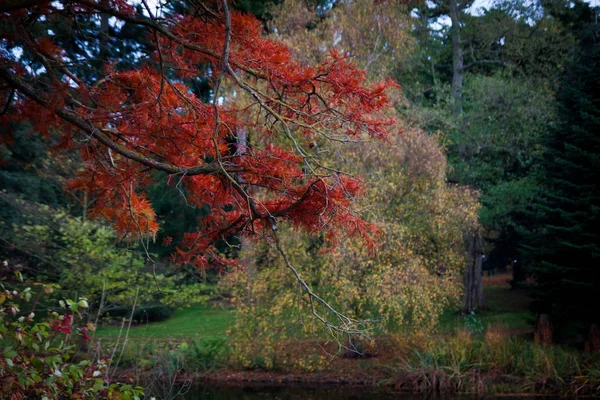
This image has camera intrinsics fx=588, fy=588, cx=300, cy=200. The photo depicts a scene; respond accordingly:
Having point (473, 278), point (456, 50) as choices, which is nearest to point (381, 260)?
point (473, 278)

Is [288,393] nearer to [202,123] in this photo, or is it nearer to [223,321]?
[223,321]

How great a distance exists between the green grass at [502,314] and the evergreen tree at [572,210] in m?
1.43

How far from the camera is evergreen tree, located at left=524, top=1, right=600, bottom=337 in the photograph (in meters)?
12.0

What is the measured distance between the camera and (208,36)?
4793mm

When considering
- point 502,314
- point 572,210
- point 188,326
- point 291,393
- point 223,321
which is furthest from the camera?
point 223,321

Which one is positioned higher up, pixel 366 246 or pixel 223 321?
pixel 366 246

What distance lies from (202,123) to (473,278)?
588 inches

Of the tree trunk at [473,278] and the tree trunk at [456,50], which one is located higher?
the tree trunk at [456,50]

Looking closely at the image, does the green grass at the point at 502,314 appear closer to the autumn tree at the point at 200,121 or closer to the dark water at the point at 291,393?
the dark water at the point at 291,393

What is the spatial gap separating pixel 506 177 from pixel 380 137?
14.6 metres

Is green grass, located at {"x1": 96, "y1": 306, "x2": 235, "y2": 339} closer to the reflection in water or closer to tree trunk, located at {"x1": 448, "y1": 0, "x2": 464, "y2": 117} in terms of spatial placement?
the reflection in water

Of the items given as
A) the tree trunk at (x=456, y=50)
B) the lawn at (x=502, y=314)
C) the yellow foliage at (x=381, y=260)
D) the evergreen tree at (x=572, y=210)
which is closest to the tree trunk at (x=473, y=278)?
the lawn at (x=502, y=314)

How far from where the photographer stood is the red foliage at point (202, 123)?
4.37 m

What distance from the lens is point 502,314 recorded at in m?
17.5
